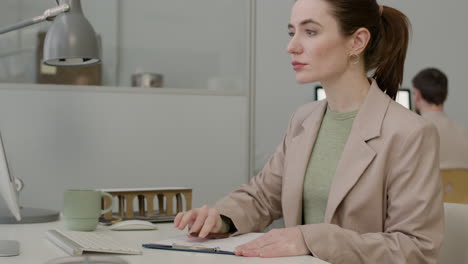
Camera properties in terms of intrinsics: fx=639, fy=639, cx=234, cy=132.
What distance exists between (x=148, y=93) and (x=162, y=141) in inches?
8.7

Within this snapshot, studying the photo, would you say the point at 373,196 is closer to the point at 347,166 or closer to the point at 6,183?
the point at 347,166

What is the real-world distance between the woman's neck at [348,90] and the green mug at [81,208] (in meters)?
0.59

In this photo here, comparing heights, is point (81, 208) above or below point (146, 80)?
below

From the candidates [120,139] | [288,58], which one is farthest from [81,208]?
[288,58]

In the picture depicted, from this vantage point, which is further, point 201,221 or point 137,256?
point 201,221

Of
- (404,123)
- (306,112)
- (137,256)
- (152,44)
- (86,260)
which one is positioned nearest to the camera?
(86,260)

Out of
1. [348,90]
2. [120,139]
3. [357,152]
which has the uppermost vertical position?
[348,90]

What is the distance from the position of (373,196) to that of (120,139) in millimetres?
1643

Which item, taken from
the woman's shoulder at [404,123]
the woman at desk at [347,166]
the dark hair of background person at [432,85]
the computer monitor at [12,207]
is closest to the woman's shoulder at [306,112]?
the woman at desk at [347,166]

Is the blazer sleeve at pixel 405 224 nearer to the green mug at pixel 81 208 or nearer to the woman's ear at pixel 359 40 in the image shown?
the woman's ear at pixel 359 40

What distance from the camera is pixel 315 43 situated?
1454 mm

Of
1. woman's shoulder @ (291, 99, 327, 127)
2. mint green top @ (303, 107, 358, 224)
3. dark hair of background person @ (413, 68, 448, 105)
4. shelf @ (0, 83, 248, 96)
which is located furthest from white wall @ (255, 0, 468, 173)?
mint green top @ (303, 107, 358, 224)

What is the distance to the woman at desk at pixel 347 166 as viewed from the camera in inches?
46.7

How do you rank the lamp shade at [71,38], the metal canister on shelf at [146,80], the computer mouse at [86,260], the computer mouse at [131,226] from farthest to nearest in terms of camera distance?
1. the metal canister on shelf at [146,80]
2. the lamp shade at [71,38]
3. the computer mouse at [131,226]
4. the computer mouse at [86,260]
